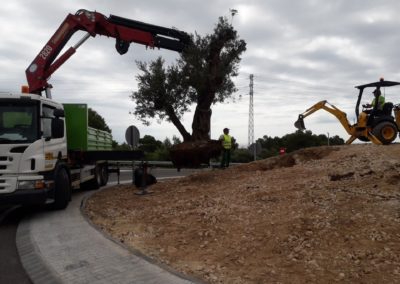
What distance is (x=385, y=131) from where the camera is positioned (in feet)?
52.0

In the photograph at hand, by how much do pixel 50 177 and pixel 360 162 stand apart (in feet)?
24.3

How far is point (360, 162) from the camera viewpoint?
37.5 ft

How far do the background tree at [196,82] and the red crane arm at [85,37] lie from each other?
1.76m

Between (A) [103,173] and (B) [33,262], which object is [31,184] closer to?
(B) [33,262]

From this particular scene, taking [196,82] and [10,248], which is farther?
[196,82]

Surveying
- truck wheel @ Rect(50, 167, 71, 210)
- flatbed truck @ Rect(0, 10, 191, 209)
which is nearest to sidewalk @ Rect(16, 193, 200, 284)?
flatbed truck @ Rect(0, 10, 191, 209)

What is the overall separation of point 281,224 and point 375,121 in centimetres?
1007

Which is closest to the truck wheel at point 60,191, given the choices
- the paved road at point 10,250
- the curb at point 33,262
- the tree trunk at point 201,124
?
the paved road at point 10,250

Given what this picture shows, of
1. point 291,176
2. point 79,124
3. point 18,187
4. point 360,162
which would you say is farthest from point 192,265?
point 79,124

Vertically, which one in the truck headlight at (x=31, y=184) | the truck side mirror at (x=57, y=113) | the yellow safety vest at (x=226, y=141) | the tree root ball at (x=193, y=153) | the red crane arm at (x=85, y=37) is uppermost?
the red crane arm at (x=85, y=37)

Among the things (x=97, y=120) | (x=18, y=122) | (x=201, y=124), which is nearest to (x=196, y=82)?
(x=201, y=124)

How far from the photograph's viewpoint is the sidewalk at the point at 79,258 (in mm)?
5633

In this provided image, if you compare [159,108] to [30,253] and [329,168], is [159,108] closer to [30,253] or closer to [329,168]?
[329,168]

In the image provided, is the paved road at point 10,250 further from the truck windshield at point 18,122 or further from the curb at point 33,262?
the truck windshield at point 18,122
